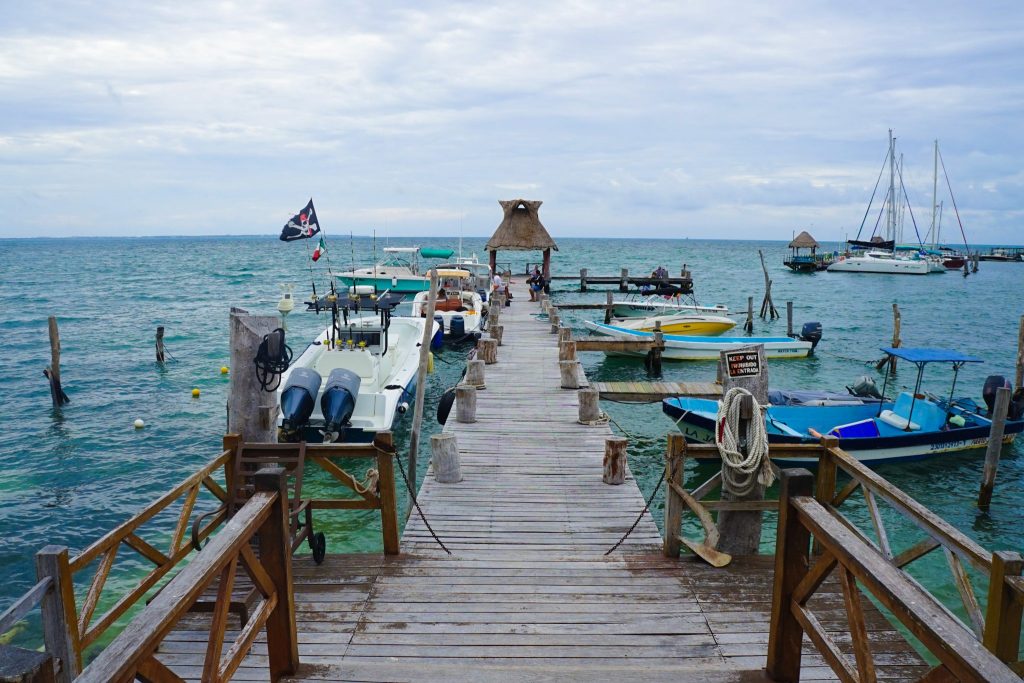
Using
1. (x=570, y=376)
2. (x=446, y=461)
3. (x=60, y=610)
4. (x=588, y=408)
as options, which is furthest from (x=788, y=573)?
(x=570, y=376)

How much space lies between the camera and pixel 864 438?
47.3ft

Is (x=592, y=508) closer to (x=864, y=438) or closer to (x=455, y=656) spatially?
(x=455, y=656)

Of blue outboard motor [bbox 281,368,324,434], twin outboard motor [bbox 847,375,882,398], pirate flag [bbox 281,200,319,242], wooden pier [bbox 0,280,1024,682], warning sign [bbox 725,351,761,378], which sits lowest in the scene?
twin outboard motor [bbox 847,375,882,398]

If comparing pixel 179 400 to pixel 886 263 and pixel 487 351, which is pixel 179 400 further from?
pixel 886 263

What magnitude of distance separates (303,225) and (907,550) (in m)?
13.4

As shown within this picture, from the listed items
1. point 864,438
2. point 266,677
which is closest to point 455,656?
point 266,677

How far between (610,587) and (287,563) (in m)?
3.15

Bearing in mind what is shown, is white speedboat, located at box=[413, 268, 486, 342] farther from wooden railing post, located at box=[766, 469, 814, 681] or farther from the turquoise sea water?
wooden railing post, located at box=[766, 469, 814, 681]

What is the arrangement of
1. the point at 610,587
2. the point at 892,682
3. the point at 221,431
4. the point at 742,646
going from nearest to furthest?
the point at 892,682 → the point at 742,646 → the point at 610,587 → the point at 221,431

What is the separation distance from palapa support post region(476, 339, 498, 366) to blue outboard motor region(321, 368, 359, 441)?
11.3 feet

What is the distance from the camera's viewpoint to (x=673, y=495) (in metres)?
6.49

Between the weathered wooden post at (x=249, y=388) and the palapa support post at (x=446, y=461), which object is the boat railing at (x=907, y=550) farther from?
the weathered wooden post at (x=249, y=388)

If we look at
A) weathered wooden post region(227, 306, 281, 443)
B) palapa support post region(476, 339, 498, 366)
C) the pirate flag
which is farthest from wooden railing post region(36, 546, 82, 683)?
palapa support post region(476, 339, 498, 366)

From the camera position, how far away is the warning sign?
825cm
